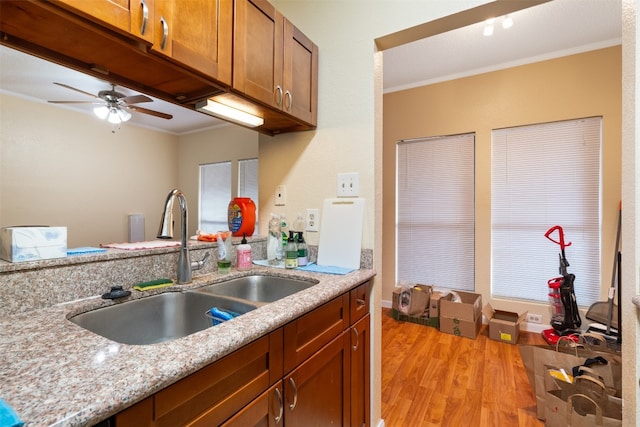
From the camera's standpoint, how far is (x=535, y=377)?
1.62 metres

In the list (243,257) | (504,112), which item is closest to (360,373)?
(243,257)

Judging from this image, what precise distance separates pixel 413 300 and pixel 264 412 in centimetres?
259

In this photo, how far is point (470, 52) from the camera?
2695 mm

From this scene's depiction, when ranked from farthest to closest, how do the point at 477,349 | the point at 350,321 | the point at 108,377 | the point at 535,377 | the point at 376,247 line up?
the point at 477,349, the point at 535,377, the point at 376,247, the point at 350,321, the point at 108,377

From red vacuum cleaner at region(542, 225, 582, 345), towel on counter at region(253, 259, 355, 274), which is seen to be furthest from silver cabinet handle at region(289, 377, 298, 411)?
red vacuum cleaner at region(542, 225, 582, 345)

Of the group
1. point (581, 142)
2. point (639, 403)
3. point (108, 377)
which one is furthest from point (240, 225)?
point (581, 142)

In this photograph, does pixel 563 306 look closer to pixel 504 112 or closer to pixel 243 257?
pixel 504 112

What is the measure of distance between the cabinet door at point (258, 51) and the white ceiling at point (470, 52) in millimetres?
1786

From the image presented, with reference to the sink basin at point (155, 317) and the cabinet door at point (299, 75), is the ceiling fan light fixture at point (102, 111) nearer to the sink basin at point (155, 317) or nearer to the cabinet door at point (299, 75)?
the cabinet door at point (299, 75)

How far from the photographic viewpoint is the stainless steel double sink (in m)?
0.89

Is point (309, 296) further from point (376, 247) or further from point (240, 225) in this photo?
point (240, 225)

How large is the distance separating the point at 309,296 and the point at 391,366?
1.63 meters

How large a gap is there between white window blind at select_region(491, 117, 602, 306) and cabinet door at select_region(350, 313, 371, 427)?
2217 mm

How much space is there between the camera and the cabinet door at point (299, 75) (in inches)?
55.4
